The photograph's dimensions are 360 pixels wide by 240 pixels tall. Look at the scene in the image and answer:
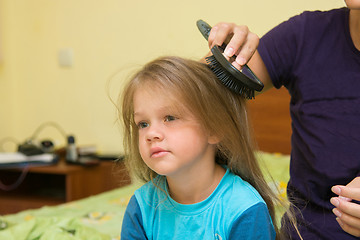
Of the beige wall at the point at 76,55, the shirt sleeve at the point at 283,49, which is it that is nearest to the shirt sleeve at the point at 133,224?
the shirt sleeve at the point at 283,49

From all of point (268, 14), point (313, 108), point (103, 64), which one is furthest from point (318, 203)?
point (103, 64)

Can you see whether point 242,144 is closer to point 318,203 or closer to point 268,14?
point 318,203

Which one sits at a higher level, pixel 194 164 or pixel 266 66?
pixel 266 66

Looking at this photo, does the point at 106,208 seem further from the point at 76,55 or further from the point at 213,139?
the point at 76,55

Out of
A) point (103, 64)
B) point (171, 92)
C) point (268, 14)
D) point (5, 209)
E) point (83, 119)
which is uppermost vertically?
point (268, 14)

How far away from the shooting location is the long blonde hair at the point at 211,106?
28.6 inches

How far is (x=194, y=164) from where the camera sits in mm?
752

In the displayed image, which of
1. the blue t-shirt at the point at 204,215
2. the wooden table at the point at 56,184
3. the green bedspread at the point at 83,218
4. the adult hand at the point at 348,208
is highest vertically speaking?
the adult hand at the point at 348,208

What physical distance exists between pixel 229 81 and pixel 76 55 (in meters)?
1.79

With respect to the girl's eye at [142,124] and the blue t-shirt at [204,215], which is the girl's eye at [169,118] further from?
the blue t-shirt at [204,215]

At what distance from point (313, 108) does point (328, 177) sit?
152 mm

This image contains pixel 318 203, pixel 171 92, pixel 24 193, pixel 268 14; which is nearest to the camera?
pixel 171 92

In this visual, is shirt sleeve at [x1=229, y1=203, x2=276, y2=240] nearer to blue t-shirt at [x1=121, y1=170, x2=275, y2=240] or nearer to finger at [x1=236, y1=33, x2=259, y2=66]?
blue t-shirt at [x1=121, y1=170, x2=275, y2=240]

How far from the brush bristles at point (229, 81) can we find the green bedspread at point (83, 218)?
186 mm
